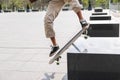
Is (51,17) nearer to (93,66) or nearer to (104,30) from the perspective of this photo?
(93,66)

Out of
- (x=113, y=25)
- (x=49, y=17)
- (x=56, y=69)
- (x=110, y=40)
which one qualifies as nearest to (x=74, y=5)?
(x=49, y=17)

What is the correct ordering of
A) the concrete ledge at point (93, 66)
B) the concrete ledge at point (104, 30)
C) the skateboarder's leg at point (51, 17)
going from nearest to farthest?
the concrete ledge at point (93, 66)
the skateboarder's leg at point (51, 17)
the concrete ledge at point (104, 30)

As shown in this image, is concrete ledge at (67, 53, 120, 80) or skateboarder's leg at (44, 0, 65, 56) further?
skateboarder's leg at (44, 0, 65, 56)

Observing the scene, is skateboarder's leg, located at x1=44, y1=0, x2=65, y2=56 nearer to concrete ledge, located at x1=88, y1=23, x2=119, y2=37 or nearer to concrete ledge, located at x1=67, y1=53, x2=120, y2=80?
concrete ledge, located at x1=67, y1=53, x2=120, y2=80

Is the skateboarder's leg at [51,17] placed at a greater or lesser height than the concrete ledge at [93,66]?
greater

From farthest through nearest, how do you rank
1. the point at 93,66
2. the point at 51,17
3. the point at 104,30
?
the point at 104,30
the point at 51,17
the point at 93,66

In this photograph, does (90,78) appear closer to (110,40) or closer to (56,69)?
(110,40)

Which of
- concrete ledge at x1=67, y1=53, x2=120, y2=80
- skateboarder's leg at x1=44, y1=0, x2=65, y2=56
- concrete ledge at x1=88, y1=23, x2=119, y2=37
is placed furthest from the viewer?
concrete ledge at x1=88, y1=23, x2=119, y2=37

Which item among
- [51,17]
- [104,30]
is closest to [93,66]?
[51,17]

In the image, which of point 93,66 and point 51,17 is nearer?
point 93,66

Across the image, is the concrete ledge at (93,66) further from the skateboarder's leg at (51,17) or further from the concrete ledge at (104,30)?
the concrete ledge at (104,30)

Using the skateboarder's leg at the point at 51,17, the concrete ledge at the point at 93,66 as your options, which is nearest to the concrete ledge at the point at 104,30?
the skateboarder's leg at the point at 51,17

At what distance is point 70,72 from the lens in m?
5.38


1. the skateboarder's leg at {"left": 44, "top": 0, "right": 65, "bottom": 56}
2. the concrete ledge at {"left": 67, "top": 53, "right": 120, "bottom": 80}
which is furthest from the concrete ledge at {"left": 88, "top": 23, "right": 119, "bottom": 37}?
the concrete ledge at {"left": 67, "top": 53, "right": 120, "bottom": 80}
